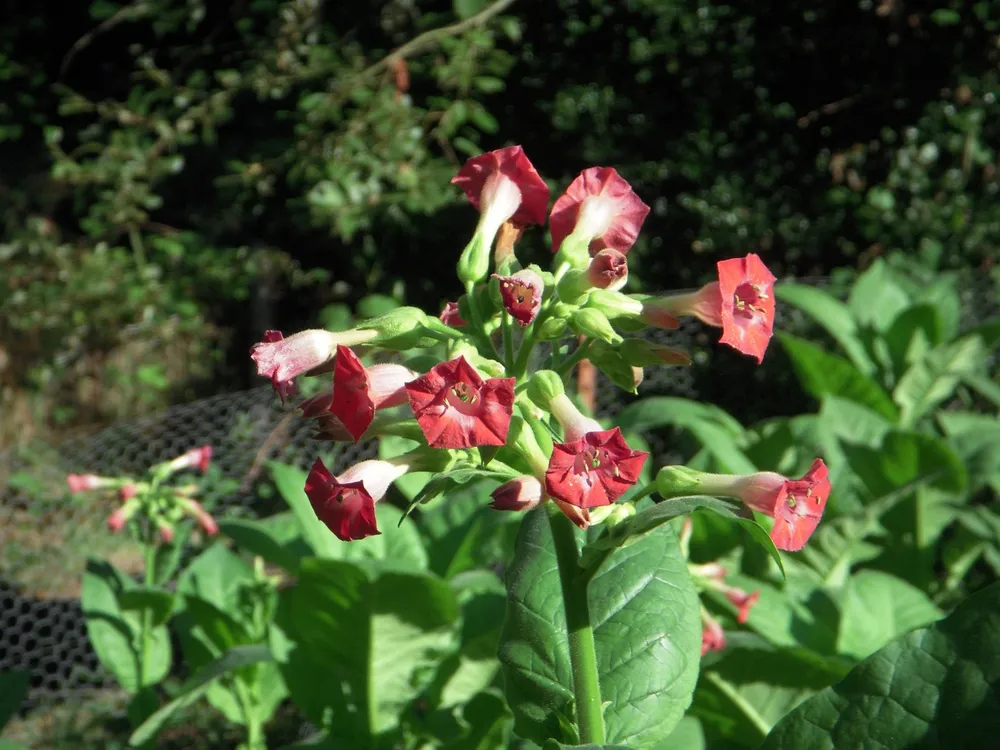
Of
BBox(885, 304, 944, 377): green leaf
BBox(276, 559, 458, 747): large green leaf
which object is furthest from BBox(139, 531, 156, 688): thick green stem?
BBox(885, 304, 944, 377): green leaf

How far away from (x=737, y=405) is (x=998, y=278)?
1.20 meters

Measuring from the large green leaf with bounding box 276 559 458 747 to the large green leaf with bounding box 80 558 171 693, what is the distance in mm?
499

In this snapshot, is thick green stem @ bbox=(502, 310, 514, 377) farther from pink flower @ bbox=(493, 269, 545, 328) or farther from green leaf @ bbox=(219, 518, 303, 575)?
green leaf @ bbox=(219, 518, 303, 575)

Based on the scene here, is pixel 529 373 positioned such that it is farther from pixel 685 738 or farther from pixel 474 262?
pixel 685 738

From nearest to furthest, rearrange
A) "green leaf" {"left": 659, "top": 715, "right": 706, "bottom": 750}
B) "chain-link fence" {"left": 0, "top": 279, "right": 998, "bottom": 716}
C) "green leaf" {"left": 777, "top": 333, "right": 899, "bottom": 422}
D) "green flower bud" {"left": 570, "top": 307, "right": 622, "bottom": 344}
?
1. "green flower bud" {"left": 570, "top": 307, "right": 622, "bottom": 344}
2. "green leaf" {"left": 659, "top": 715, "right": 706, "bottom": 750}
3. "green leaf" {"left": 777, "top": 333, "right": 899, "bottom": 422}
4. "chain-link fence" {"left": 0, "top": 279, "right": 998, "bottom": 716}

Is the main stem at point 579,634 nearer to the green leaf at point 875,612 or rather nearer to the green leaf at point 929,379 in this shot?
the green leaf at point 875,612

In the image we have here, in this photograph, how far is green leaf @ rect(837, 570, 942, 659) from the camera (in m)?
1.73

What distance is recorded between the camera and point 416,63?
5.23 metres

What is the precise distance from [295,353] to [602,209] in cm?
35

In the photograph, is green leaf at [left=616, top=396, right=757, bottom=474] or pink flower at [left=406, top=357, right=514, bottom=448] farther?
green leaf at [left=616, top=396, right=757, bottom=474]

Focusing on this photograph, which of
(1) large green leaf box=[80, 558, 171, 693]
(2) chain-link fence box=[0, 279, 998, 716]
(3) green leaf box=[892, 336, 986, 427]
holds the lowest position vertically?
(2) chain-link fence box=[0, 279, 998, 716]

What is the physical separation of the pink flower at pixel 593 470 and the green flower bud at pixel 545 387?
63 mm

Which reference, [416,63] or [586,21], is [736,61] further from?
[416,63]

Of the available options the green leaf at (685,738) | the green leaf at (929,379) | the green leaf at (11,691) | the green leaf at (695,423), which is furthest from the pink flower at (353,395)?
the green leaf at (929,379)
